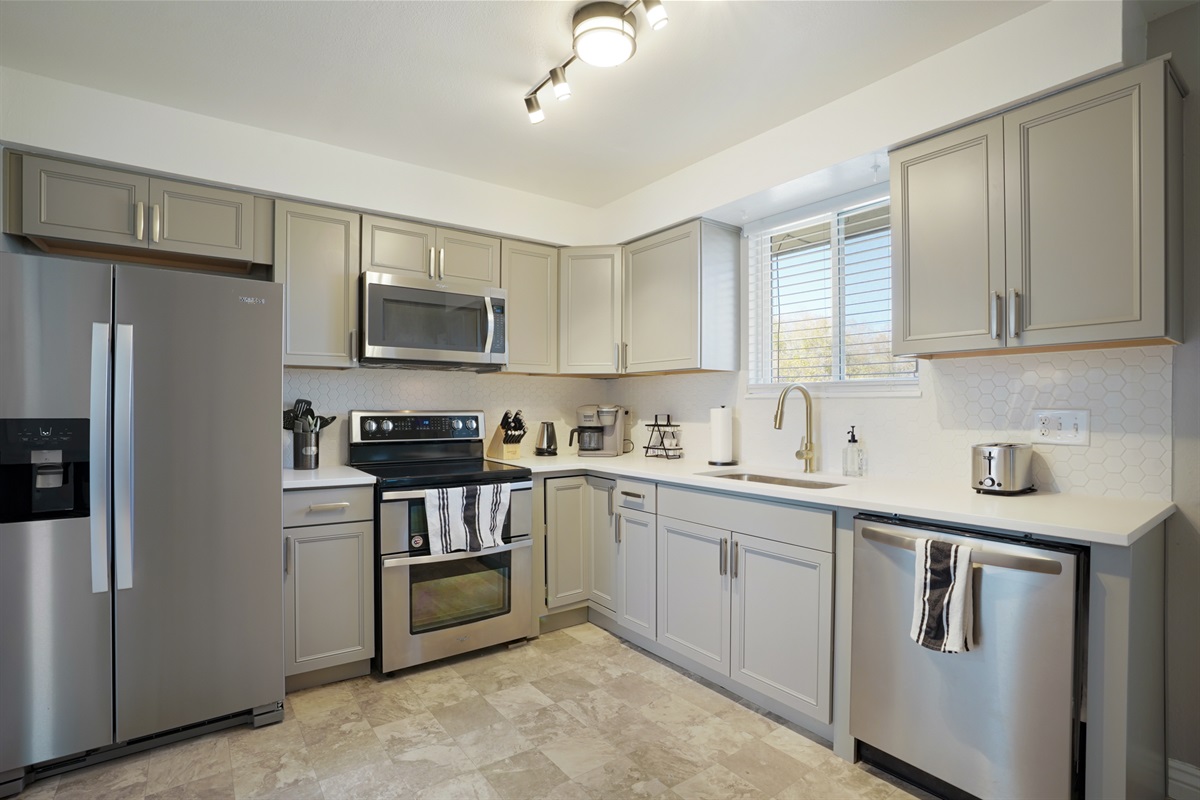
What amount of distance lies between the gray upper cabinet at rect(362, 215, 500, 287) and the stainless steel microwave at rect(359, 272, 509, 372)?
0.09m

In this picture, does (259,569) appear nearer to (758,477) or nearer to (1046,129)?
(758,477)

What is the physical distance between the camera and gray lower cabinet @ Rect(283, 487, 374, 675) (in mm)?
2461

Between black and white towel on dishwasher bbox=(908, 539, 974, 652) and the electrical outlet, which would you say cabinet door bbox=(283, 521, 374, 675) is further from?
the electrical outlet

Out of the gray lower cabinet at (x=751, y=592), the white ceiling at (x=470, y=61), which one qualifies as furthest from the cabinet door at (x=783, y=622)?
the white ceiling at (x=470, y=61)

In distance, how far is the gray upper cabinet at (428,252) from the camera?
118 inches

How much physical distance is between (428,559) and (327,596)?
1.43 ft

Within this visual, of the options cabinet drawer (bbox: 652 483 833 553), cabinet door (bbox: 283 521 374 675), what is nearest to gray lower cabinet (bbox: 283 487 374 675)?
cabinet door (bbox: 283 521 374 675)

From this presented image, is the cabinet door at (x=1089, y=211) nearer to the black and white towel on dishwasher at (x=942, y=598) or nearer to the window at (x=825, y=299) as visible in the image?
the window at (x=825, y=299)

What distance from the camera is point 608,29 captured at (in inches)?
72.0

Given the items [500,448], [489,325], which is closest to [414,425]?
[500,448]

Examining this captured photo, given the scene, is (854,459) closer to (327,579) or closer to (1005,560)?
(1005,560)

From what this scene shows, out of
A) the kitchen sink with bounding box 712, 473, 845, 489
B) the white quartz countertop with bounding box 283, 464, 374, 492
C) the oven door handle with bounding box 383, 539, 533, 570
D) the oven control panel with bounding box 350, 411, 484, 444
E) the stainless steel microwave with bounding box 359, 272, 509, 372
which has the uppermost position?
the stainless steel microwave with bounding box 359, 272, 509, 372

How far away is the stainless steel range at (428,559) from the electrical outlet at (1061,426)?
2168 mm

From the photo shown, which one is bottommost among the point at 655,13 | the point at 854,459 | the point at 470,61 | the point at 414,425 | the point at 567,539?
the point at 567,539
